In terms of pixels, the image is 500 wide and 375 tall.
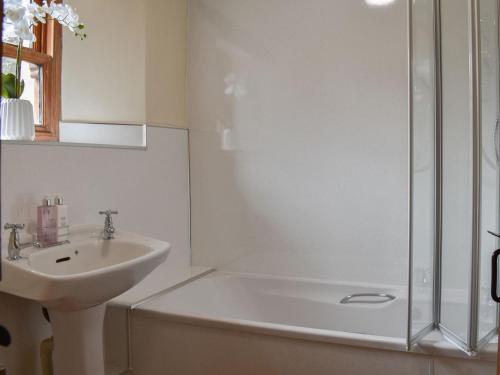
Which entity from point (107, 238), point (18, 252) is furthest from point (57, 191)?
point (18, 252)

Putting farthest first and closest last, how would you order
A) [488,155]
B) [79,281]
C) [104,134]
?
[104,134] < [488,155] < [79,281]

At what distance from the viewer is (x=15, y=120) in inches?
69.2

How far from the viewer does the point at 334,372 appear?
1605 mm

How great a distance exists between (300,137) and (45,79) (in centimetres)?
136

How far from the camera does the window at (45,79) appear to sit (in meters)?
2.20

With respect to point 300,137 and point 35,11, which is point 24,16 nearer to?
point 35,11

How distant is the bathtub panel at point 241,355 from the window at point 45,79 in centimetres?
108

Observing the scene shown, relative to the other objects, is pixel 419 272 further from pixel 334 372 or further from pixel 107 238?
pixel 107 238

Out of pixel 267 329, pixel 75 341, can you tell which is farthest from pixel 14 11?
pixel 267 329

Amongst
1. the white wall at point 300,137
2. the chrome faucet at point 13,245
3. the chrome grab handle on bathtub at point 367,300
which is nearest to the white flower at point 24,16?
the chrome faucet at point 13,245

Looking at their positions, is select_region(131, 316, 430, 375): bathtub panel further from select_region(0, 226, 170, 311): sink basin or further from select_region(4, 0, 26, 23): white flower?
select_region(4, 0, 26, 23): white flower

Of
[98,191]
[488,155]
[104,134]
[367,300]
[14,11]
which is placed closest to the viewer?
[488,155]

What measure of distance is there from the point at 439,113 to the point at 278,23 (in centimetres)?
120

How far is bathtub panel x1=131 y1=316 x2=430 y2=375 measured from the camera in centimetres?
155
